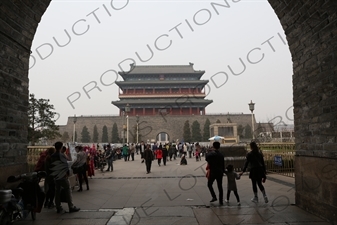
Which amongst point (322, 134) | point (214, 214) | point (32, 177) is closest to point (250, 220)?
point (214, 214)

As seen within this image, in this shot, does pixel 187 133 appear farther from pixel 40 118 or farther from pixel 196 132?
pixel 40 118

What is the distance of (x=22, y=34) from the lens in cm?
521

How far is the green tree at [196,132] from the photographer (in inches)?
1873

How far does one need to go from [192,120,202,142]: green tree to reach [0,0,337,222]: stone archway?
4210 centimetres

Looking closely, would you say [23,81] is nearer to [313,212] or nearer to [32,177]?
[32,177]

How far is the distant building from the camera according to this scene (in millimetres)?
50938

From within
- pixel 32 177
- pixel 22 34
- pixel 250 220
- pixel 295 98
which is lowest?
pixel 250 220

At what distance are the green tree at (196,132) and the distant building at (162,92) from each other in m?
4.87

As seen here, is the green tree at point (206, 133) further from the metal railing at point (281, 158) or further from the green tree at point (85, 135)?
the metal railing at point (281, 158)

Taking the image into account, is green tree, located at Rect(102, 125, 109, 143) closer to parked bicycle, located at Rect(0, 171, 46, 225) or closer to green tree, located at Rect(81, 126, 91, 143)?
green tree, located at Rect(81, 126, 91, 143)

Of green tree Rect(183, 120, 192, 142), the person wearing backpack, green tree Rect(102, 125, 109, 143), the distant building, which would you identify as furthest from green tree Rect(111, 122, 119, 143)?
the person wearing backpack

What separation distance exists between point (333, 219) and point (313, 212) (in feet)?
1.80

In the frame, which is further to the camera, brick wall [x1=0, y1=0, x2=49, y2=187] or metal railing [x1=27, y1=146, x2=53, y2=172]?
metal railing [x1=27, y1=146, x2=53, y2=172]

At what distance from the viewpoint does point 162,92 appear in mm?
51781
